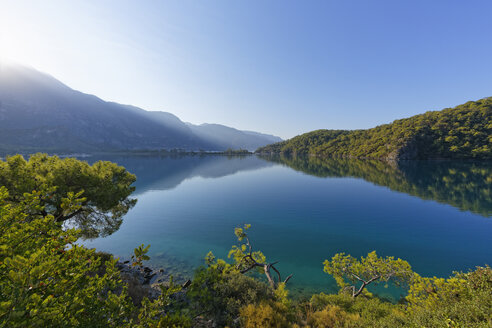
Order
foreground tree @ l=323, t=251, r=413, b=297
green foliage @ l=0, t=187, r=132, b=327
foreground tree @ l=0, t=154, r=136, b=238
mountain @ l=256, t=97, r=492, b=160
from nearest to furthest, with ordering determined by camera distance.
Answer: green foliage @ l=0, t=187, r=132, b=327 < foreground tree @ l=323, t=251, r=413, b=297 < foreground tree @ l=0, t=154, r=136, b=238 < mountain @ l=256, t=97, r=492, b=160

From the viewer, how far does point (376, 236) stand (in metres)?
28.2

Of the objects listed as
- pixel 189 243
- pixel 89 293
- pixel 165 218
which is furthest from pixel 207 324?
pixel 165 218

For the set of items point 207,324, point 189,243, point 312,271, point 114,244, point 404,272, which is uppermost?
point 404,272

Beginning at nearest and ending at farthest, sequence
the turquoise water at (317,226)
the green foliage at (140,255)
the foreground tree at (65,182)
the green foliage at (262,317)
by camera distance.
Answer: the green foliage at (140,255)
the green foliage at (262,317)
the foreground tree at (65,182)
the turquoise water at (317,226)

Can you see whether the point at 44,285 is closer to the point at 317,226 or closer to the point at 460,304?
the point at 460,304

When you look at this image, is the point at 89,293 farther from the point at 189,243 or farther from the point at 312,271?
the point at 189,243

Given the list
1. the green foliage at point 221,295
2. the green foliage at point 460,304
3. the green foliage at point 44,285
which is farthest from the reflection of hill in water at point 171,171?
the green foliage at point 460,304

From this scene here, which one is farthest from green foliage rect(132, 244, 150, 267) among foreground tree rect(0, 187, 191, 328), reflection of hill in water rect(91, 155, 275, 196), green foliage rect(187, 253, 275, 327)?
reflection of hill in water rect(91, 155, 275, 196)

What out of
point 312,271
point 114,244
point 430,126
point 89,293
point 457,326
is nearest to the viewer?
point 89,293

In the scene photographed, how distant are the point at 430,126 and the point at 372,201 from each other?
167 meters

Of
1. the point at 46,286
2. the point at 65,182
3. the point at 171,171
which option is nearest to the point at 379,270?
the point at 46,286

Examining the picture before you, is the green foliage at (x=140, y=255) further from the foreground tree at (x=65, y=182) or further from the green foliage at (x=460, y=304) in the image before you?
the foreground tree at (x=65, y=182)

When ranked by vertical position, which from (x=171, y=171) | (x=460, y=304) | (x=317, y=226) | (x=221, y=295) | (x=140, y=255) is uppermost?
(x=140, y=255)

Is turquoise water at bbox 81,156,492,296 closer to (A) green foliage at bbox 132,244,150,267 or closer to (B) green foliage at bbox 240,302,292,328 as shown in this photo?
(B) green foliage at bbox 240,302,292,328
